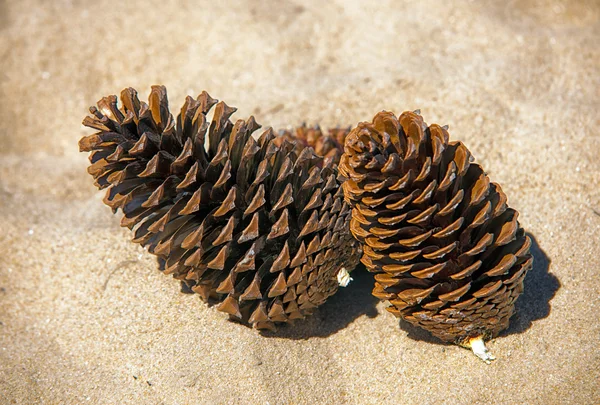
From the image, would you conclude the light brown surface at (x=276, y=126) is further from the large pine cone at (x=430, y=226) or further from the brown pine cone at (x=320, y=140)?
the brown pine cone at (x=320, y=140)

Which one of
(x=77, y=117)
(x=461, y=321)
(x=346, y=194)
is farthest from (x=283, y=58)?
(x=461, y=321)

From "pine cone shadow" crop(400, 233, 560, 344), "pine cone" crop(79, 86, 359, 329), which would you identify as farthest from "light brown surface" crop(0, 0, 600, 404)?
"pine cone" crop(79, 86, 359, 329)

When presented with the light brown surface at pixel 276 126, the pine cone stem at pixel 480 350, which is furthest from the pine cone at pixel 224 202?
the pine cone stem at pixel 480 350

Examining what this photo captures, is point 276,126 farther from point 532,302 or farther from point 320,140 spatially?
point 532,302

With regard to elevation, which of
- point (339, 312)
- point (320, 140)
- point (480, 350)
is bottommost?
point (339, 312)

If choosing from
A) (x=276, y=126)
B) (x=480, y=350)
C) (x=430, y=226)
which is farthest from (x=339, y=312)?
(x=276, y=126)

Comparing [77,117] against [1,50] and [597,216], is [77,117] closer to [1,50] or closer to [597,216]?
[1,50]
